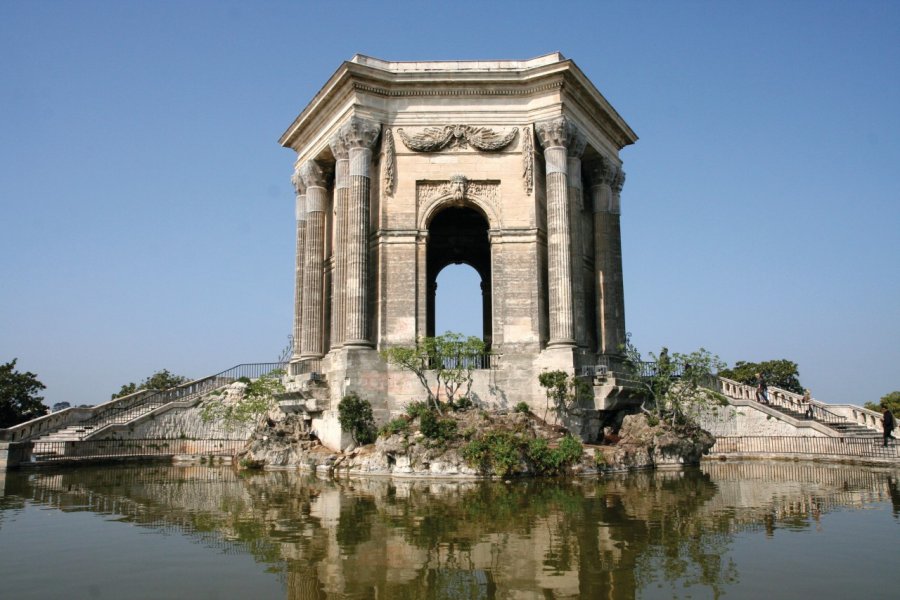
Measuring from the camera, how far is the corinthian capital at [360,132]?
27500 mm

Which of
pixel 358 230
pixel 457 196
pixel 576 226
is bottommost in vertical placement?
pixel 358 230

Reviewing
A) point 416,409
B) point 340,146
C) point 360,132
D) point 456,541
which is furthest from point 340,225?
point 456,541

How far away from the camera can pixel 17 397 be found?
34.5 m

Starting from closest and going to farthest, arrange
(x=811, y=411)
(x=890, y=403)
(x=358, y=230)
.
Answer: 1. (x=358, y=230)
2. (x=811, y=411)
3. (x=890, y=403)

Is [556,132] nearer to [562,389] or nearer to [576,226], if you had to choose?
[576,226]

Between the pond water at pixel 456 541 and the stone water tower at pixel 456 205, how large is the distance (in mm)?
6673

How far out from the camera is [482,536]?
38.9ft

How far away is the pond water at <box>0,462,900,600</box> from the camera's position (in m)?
8.81

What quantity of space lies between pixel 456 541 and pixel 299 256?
23460 mm

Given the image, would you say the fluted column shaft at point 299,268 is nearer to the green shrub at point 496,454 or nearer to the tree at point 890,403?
the green shrub at point 496,454

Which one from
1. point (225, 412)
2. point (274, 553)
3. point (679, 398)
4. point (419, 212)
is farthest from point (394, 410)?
point (274, 553)

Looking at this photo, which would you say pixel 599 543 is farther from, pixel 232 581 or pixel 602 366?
pixel 602 366

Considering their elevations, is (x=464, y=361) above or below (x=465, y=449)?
above

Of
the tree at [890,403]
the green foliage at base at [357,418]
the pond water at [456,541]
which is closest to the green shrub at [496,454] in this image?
the pond water at [456,541]
